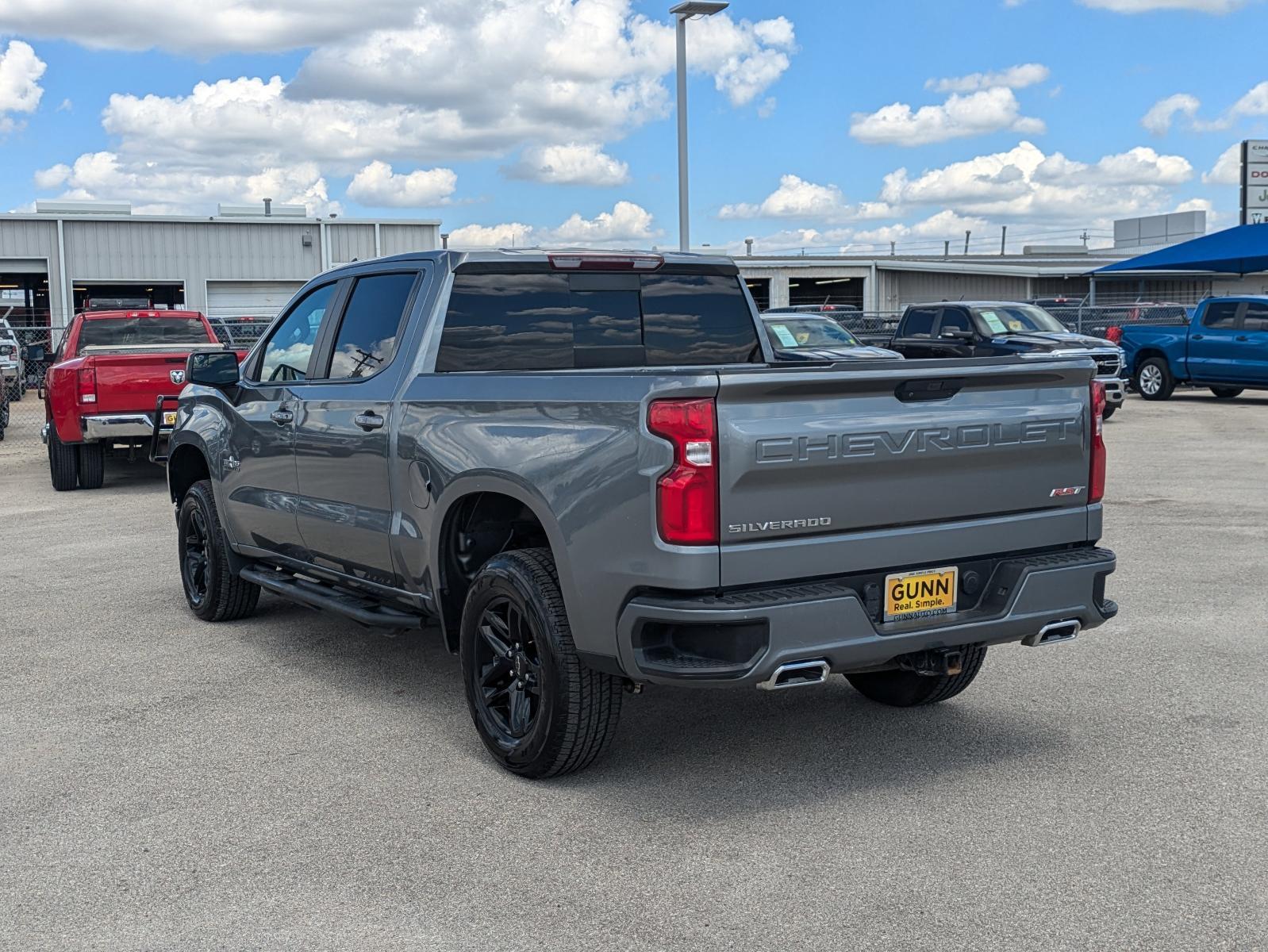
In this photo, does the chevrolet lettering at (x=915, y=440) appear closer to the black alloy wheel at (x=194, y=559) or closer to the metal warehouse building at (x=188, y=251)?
the black alloy wheel at (x=194, y=559)

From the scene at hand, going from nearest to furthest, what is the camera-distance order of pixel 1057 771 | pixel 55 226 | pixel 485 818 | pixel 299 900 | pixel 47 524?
pixel 299 900, pixel 485 818, pixel 1057 771, pixel 47 524, pixel 55 226

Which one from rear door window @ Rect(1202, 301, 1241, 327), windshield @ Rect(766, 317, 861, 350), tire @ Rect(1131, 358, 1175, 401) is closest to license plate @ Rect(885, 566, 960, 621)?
windshield @ Rect(766, 317, 861, 350)

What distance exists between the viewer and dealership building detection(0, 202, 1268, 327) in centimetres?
4759

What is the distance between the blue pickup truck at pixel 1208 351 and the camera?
23062 millimetres

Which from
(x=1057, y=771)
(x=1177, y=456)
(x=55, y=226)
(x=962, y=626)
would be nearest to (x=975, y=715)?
(x=1057, y=771)

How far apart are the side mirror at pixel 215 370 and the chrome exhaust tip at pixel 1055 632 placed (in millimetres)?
4221

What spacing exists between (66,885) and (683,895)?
1.86 meters

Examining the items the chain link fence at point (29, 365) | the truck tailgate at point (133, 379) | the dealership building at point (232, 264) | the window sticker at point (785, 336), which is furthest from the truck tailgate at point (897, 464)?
the dealership building at point (232, 264)

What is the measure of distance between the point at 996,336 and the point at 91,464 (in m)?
12.2

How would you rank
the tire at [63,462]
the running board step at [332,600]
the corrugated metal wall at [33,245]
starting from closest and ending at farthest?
1. the running board step at [332,600]
2. the tire at [63,462]
3. the corrugated metal wall at [33,245]

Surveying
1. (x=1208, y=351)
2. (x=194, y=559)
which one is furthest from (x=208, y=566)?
(x=1208, y=351)

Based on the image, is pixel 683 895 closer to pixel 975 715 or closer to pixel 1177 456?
pixel 975 715

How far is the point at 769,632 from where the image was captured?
14.1 ft

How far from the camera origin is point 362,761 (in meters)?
5.33
